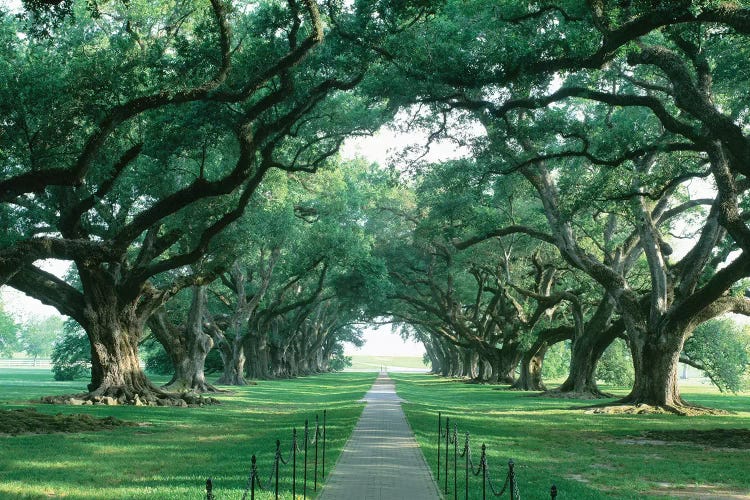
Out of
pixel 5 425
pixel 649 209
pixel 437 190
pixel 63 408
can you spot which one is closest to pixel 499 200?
pixel 437 190

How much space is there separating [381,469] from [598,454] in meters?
5.72

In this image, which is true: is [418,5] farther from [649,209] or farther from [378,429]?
[649,209]

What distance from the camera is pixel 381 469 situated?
1259 cm

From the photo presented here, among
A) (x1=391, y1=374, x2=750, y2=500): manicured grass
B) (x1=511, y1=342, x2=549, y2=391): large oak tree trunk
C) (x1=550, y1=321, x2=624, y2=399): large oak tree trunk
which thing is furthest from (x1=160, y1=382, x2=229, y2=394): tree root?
(x1=511, y1=342, x2=549, y2=391): large oak tree trunk

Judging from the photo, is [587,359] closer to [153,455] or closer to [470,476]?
[470,476]

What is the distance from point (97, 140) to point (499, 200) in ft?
71.6

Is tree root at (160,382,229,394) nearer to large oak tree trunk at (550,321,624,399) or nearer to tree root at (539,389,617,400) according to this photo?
tree root at (539,389,617,400)

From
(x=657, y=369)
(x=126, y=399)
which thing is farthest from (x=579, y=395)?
(x=126, y=399)

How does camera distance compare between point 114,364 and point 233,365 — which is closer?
point 114,364

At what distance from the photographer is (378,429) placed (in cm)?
1989

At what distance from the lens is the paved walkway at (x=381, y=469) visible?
10.4m

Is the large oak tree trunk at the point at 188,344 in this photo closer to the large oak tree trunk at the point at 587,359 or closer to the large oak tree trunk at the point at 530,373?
the large oak tree trunk at the point at 587,359

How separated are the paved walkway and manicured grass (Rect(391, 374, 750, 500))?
1.23 ft

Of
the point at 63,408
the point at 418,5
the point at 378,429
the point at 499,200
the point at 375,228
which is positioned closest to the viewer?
the point at 418,5
